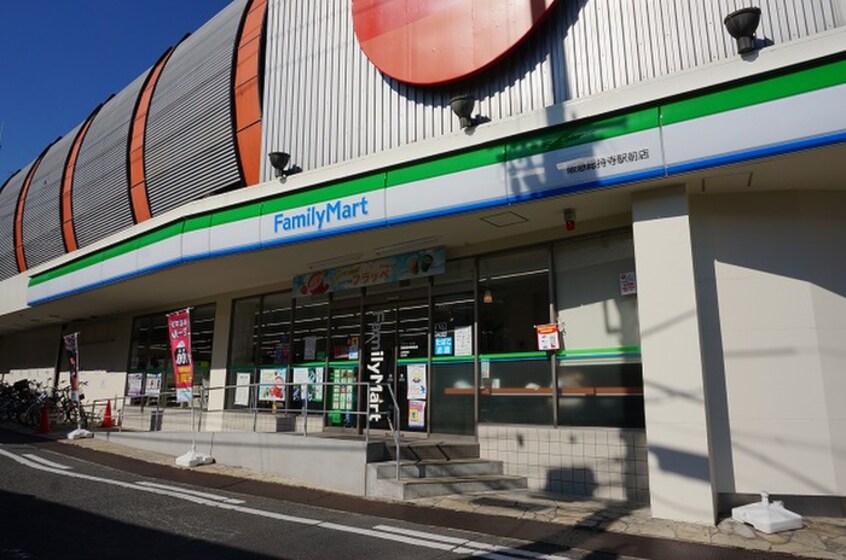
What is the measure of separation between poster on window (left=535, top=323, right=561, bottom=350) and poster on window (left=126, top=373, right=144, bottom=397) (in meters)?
12.5

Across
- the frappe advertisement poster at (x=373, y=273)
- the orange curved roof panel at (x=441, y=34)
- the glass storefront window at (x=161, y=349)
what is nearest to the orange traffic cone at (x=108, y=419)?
the glass storefront window at (x=161, y=349)

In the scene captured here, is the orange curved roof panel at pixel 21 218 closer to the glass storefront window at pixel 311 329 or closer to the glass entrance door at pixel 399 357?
the glass storefront window at pixel 311 329

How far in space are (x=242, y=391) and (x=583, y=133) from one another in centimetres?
945

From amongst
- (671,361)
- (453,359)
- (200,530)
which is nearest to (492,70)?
(453,359)

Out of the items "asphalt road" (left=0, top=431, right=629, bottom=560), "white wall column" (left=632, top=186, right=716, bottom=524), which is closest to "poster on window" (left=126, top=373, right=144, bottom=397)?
"asphalt road" (left=0, top=431, right=629, bottom=560)

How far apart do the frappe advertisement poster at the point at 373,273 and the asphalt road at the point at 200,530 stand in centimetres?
437

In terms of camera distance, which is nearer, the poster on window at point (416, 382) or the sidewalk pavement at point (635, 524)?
the sidewalk pavement at point (635, 524)

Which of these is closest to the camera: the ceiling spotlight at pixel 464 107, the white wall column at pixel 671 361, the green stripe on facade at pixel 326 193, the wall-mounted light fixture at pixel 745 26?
the white wall column at pixel 671 361

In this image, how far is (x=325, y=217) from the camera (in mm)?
9016

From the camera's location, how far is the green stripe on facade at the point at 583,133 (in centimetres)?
671

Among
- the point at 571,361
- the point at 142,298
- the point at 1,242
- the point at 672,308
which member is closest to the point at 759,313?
the point at 672,308

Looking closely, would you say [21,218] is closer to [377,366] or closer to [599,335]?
[377,366]

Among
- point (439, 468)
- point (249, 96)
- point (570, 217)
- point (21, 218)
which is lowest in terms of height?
point (439, 468)

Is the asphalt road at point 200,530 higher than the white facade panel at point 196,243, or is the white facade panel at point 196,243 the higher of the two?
the white facade panel at point 196,243
